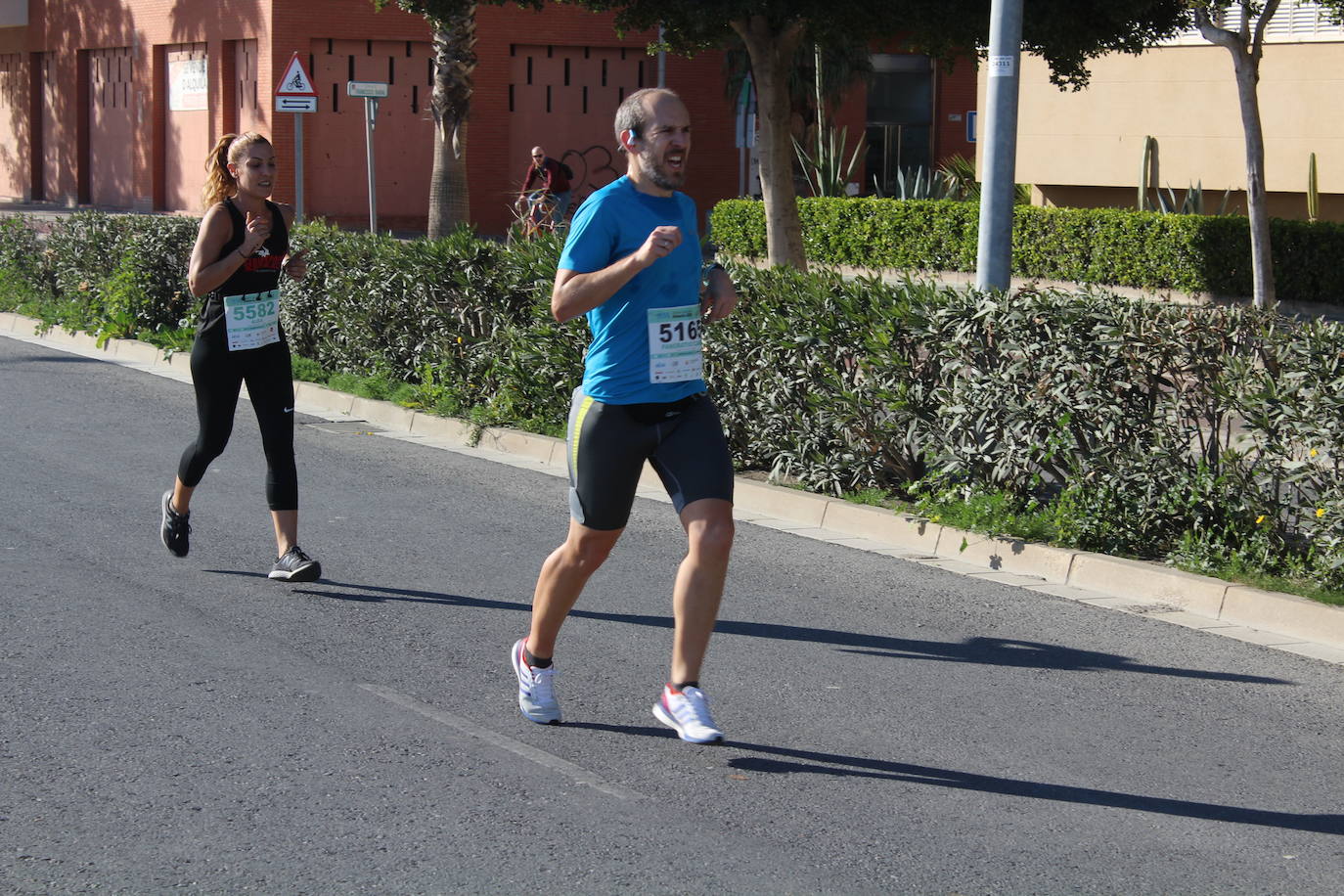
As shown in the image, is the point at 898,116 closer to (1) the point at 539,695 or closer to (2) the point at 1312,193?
(2) the point at 1312,193

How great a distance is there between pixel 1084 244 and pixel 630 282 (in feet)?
62.7

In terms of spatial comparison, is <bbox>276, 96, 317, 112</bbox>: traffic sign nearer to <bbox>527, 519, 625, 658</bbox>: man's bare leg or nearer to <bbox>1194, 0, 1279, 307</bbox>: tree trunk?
<bbox>1194, 0, 1279, 307</bbox>: tree trunk

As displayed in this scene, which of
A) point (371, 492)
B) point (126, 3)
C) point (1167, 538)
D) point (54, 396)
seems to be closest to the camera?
point (1167, 538)

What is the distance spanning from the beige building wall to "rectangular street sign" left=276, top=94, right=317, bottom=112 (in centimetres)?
1100

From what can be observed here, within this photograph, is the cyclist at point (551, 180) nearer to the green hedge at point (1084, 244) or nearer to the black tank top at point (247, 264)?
the green hedge at point (1084, 244)

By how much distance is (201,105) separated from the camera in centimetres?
3509

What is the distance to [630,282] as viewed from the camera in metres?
5.07

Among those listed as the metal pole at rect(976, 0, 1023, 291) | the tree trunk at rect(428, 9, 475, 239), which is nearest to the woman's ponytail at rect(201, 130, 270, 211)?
the metal pole at rect(976, 0, 1023, 291)

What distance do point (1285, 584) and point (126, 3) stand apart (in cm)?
3525

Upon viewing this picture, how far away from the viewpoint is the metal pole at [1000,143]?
980 cm

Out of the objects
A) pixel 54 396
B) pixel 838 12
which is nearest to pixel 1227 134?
pixel 838 12

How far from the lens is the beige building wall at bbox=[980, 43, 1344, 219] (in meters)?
23.1

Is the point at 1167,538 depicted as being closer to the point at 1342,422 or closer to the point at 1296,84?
the point at 1342,422

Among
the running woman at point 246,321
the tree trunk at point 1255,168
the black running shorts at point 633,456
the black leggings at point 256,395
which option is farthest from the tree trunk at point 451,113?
the black running shorts at point 633,456
